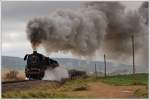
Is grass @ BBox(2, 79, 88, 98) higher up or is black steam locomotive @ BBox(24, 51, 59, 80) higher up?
black steam locomotive @ BBox(24, 51, 59, 80)

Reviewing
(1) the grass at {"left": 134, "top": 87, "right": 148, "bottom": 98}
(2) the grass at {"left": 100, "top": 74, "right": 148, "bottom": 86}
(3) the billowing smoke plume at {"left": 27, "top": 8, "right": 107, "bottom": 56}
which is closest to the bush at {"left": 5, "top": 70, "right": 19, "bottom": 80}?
(3) the billowing smoke plume at {"left": 27, "top": 8, "right": 107, "bottom": 56}

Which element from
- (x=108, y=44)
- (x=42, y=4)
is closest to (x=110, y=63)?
(x=108, y=44)

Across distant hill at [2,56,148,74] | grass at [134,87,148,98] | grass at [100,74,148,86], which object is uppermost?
distant hill at [2,56,148,74]

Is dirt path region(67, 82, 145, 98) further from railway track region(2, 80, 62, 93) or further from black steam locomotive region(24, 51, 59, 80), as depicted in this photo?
black steam locomotive region(24, 51, 59, 80)

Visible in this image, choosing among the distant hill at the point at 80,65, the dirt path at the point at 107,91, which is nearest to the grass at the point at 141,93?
the dirt path at the point at 107,91

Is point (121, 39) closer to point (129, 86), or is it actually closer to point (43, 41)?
point (129, 86)

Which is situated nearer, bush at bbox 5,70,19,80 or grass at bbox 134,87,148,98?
grass at bbox 134,87,148,98

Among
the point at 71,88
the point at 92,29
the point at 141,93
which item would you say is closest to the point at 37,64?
the point at 71,88

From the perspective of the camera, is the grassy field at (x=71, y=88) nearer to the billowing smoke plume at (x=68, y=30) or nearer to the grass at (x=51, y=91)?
the grass at (x=51, y=91)
